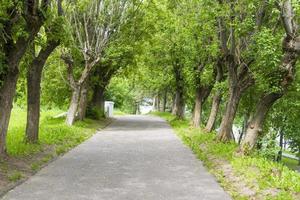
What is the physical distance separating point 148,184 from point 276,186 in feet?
8.98

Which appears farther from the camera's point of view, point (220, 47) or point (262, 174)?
point (220, 47)

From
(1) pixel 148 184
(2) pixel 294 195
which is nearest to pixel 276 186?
(2) pixel 294 195

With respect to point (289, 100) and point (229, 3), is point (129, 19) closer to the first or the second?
point (289, 100)

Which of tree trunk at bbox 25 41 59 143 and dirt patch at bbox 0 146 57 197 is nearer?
dirt patch at bbox 0 146 57 197

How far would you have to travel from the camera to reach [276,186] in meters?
9.62

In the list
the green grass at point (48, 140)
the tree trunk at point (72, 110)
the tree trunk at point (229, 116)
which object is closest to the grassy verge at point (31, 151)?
the green grass at point (48, 140)

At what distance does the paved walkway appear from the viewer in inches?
365

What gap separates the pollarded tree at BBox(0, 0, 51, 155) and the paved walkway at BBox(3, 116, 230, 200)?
208 centimetres

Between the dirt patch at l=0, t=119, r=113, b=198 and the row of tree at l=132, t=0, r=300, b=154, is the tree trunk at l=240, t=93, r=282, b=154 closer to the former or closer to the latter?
the row of tree at l=132, t=0, r=300, b=154

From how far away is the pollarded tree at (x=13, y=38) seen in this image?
11836mm

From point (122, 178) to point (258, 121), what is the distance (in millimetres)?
5203

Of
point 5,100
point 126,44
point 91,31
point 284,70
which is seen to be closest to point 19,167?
point 5,100

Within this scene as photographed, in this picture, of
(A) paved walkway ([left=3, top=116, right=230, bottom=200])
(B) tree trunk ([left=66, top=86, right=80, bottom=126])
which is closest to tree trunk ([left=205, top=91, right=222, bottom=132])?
(B) tree trunk ([left=66, top=86, right=80, bottom=126])

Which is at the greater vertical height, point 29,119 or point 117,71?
point 117,71
